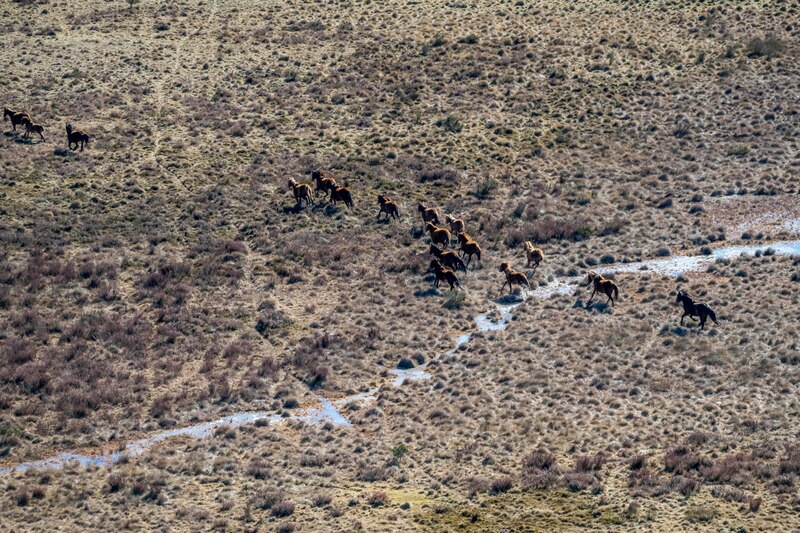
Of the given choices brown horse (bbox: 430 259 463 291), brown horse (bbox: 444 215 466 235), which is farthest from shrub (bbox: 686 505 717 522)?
brown horse (bbox: 444 215 466 235)

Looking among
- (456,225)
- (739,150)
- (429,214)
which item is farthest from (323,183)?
(739,150)

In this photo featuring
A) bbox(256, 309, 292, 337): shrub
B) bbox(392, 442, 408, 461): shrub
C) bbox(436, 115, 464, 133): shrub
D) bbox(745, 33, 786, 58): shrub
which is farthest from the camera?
bbox(745, 33, 786, 58): shrub

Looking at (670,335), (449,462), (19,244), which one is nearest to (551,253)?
(670,335)

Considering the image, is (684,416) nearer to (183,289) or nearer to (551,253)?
(551,253)

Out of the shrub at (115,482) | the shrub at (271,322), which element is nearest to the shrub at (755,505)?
the shrub at (115,482)

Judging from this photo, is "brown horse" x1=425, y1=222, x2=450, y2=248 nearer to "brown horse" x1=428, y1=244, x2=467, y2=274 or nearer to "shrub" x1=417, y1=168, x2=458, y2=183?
"brown horse" x1=428, y1=244, x2=467, y2=274

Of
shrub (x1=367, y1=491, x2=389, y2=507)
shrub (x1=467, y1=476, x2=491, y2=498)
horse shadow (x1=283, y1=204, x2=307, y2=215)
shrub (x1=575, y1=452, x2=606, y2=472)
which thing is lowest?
horse shadow (x1=283, y1=204, x2=307, y2=215)

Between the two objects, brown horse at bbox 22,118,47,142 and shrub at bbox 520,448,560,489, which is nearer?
shrub at bbox 520,448,560,489
